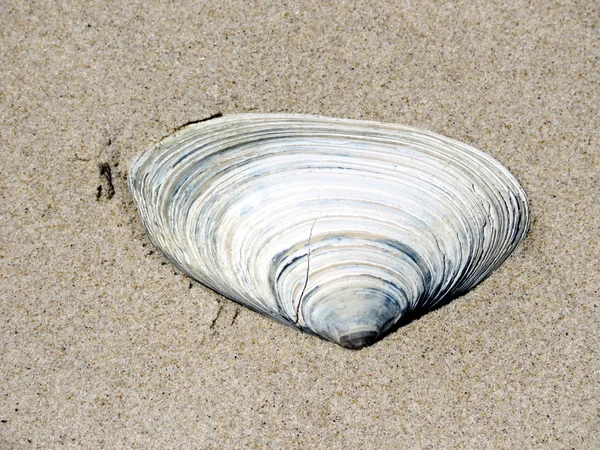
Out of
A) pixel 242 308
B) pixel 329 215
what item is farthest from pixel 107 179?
pixel 329 215

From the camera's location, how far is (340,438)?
6.43 ft

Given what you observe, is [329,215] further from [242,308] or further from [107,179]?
[107,179]

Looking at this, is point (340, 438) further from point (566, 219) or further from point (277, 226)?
point (566, 219)

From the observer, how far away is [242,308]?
2043mm

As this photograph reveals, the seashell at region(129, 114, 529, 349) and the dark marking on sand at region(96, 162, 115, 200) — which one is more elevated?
the seashell at region(129, 114, 529, 349)

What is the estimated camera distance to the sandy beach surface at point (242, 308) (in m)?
1.97

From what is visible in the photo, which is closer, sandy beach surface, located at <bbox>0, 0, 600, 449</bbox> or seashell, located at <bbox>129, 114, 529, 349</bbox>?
seashell, located at <bbox>129, 114, 529, 349</bbox>

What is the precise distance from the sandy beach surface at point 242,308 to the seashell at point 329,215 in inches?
3.2

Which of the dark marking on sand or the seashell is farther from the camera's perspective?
the dark marking on sand

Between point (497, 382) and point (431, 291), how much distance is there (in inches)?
14.7

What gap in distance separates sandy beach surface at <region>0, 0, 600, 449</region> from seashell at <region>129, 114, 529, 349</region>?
0.27 feet

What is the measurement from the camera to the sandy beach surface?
1974 millimetres

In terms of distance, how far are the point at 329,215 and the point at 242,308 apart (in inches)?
17.7

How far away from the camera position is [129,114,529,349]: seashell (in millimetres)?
1814
